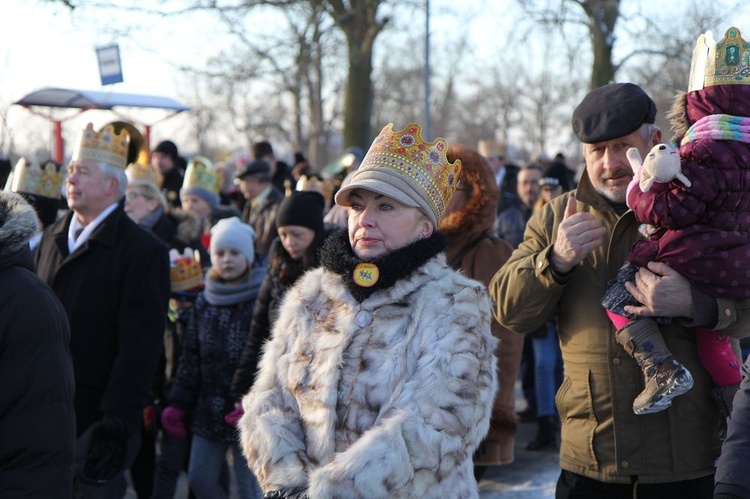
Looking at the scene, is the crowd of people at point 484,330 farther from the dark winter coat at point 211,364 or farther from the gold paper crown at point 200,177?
the gold paper crown at point 200,177

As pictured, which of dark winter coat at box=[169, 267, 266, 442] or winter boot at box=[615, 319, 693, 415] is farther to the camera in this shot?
dark winter coat at box=[169, 267, 266, 442]

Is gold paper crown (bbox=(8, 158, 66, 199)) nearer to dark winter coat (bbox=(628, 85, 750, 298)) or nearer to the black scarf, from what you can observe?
the black scarf

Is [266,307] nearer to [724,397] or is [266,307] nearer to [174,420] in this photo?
[174,420]

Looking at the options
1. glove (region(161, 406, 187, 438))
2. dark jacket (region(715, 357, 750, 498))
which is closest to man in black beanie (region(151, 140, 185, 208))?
glove (region(161, 406, 187, 438))

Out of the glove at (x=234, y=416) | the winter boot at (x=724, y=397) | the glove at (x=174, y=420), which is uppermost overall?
the winter boot at (x=724, y=397)

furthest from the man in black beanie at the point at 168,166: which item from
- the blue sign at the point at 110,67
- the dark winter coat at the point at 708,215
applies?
the dark winter coat at the point at 708,215

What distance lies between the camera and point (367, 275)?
10.6 ft

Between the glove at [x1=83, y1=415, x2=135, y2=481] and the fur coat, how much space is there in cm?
168

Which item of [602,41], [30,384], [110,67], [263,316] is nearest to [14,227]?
[30,384]

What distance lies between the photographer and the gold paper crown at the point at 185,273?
665 cm

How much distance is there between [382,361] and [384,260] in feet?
1.13

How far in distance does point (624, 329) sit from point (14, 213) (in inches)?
89.4

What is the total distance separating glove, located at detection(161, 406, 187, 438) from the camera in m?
5.68

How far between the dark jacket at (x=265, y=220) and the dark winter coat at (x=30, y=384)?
214 inches
